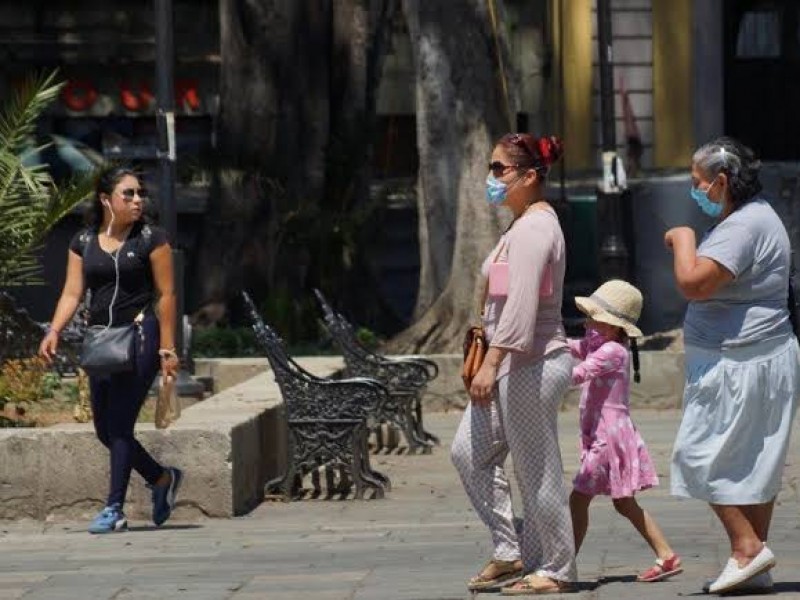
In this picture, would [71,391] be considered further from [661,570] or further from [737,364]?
[737,364]

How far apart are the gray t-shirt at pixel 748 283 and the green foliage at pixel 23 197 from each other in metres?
6.47

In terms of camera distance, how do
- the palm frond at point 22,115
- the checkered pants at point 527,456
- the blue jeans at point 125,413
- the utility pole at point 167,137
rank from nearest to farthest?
the checkered pants at point 527,456 → the blue jeans at point 125,413 → the palm frond at point 22,115 → the utility pole at point 167,137

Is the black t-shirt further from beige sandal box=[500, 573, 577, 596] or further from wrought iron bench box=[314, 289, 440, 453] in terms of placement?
wrought iron bench box=[314, 289, 440, 453]

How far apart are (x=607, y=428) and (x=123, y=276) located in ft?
9.97

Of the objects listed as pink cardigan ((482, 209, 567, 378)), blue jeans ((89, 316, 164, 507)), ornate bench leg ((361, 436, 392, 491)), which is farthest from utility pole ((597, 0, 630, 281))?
pink cardigan ((482, 209, 567, 378))

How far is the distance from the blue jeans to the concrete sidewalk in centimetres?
28

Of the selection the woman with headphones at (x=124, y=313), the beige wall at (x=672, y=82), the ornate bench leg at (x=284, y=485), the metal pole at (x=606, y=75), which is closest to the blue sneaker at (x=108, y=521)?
the woman with headphones at (x=124, y=313)

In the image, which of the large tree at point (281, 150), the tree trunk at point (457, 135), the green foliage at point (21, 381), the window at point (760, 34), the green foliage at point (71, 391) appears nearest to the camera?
the green foliage at point (21, 381)

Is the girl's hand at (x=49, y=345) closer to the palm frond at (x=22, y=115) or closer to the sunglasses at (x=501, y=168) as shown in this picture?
the sunglasses at (x=501, y=168)

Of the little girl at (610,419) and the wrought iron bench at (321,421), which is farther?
the wrought iron bench at (321,421)

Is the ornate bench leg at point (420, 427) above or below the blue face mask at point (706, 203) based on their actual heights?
below

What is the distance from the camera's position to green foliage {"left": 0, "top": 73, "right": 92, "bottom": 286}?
15102 mm

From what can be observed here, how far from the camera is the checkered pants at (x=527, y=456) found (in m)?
9.14

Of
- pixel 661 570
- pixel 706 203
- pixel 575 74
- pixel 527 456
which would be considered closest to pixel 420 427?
pixel 661 570
